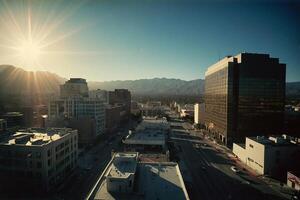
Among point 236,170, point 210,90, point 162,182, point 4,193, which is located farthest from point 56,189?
point 210,90

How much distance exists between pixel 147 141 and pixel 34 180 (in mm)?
33210

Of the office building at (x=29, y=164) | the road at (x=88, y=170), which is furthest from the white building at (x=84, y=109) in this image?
the office building at (x=29, y=164)

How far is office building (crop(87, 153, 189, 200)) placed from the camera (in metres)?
26.2

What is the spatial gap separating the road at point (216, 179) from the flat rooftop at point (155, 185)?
913 cm

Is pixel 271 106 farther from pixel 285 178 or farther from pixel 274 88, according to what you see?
pixel 285 178

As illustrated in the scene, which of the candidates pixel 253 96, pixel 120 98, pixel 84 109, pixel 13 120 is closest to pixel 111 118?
pixel 84 109

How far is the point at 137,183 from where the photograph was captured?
29359mm

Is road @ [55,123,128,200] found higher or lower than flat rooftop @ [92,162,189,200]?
lower

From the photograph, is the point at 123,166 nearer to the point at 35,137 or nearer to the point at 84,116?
the point at 35,137

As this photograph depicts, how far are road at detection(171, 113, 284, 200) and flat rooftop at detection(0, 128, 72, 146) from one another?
2705cm

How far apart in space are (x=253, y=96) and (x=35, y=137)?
60.5 metres

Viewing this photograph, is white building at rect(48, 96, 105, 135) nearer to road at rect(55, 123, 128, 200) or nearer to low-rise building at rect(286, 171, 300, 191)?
road at rect(55, 123, 128, 200)

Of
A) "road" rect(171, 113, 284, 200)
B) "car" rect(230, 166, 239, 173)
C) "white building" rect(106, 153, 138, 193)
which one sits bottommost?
"road" rect(171, 113, 284, 200)

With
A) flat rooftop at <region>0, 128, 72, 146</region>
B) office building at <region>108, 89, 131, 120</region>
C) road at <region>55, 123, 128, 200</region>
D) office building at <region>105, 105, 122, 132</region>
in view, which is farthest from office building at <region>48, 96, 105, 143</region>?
office building at <region>108, 89, 131, 120</region>
